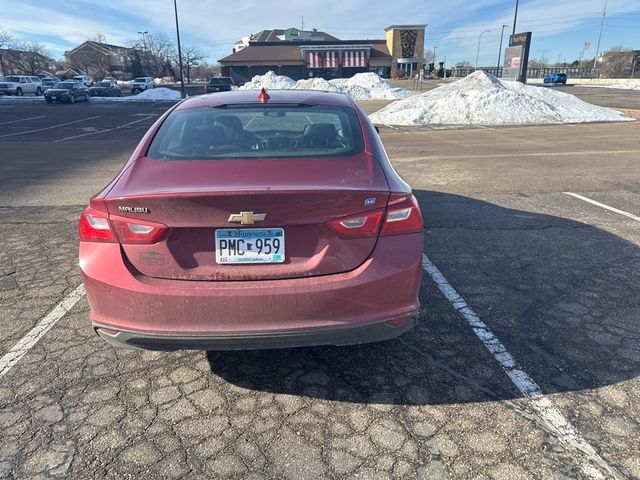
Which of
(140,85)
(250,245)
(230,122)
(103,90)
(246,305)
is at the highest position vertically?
(140,85)

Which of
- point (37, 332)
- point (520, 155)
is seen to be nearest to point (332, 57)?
point (520, 155)

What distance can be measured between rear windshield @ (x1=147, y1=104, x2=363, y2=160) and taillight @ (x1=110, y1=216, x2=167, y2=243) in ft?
2.08

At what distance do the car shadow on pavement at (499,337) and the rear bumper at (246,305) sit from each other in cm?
55

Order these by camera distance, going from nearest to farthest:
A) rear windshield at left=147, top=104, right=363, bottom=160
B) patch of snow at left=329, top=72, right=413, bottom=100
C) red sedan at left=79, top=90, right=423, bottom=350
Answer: red sedan at left=79, top=90, right=423, bottom=350 → rear windshield at left=147, top=104, right=363, bottom=160 → patch of snow at left=329, top=72, right=413, bottom=100

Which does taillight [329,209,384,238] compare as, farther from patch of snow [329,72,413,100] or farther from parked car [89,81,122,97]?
parked car [89,81,122,97]

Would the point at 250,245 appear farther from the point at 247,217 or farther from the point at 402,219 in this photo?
the point at 402,219

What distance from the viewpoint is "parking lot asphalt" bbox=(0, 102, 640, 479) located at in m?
2.18

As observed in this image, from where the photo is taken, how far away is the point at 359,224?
7.61 ft

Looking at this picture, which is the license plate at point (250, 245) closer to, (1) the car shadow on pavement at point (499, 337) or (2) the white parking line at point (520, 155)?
(1) the car shadow on pavement at point (499, 337)

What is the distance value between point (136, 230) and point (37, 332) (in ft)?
5.44

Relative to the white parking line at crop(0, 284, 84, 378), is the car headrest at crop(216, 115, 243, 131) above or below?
above

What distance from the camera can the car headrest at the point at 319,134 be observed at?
2951 mm

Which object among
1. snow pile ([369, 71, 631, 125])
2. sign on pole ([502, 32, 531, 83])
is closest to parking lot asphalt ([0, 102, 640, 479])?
snow pile ([369, 71, 631, 125])

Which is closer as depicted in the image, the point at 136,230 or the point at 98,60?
the point at 136,230
